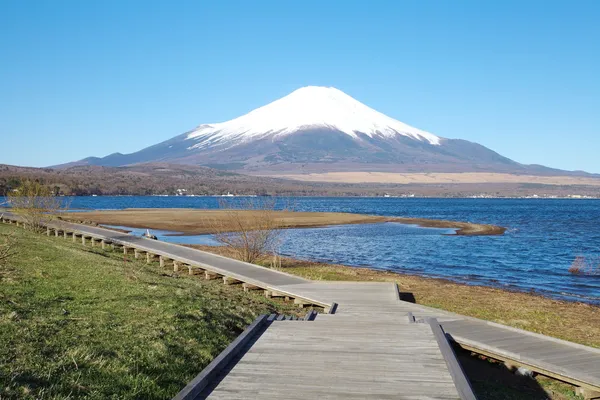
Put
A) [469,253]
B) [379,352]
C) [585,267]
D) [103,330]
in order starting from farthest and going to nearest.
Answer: [469,253], [585,267], [103,330], [379,352]

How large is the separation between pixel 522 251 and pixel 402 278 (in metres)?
15.4

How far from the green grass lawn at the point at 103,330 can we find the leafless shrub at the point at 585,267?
1669 cm

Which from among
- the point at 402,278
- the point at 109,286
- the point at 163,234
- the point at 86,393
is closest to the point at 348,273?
the point at 402,278

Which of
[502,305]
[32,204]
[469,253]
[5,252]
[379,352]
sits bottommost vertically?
[469,253]

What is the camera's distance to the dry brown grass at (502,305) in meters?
13.1

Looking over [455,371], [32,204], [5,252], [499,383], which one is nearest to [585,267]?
[499,383]

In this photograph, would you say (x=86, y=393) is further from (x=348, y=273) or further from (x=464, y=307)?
(x=348, y=273)

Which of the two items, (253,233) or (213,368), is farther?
(253,233)

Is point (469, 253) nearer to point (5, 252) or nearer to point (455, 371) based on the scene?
point (5, 252)

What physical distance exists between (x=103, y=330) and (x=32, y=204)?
20892 mm

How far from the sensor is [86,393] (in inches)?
238

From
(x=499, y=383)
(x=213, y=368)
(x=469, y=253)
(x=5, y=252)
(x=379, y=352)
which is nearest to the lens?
(x=213, y=368)

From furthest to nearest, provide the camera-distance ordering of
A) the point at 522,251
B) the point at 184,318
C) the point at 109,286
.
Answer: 1. the point at 522,251
2. the point at 109,286
3. the point at 184,318

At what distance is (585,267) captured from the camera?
86.6ft
